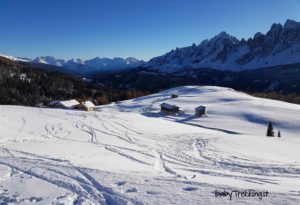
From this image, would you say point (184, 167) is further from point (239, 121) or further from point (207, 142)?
point (239, 121)

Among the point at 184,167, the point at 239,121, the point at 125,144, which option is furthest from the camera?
the point at 239,121

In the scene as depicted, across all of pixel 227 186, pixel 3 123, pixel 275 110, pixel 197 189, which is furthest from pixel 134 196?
pixel 275 110

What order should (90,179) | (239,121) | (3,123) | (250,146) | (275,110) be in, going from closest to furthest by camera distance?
(90,179) → (250,146) → (3,123) → (239,121) → (275,110)

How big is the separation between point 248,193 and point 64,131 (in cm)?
2846

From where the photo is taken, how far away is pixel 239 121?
239 ft

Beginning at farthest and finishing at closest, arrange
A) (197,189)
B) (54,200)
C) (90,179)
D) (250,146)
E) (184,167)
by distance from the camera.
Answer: (250,146) < (184,167) < (90,179) < (197,189) < (54,200)

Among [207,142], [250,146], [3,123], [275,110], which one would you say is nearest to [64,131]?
[3,123]

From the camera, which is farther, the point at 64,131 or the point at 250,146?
the point at 64,131

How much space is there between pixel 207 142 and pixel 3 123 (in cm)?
2531

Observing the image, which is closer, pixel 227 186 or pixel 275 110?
pixel 227 186

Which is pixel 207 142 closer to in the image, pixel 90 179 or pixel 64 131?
pixel 64 131

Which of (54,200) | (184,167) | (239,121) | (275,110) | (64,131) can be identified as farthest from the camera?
(275,110)

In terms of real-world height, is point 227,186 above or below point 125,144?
above

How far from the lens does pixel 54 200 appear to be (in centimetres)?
1184
